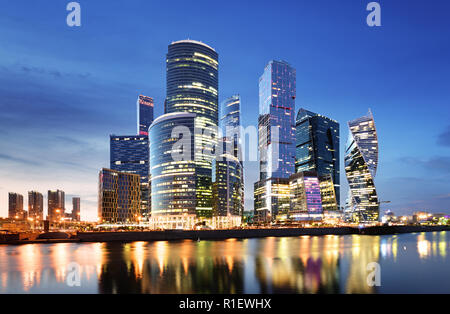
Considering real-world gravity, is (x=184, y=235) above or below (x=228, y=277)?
below

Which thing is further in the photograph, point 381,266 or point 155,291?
point 381,266

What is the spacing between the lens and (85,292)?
40.1 metres

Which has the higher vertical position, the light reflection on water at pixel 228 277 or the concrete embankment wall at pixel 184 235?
the light reflection on water at pixel 228 277

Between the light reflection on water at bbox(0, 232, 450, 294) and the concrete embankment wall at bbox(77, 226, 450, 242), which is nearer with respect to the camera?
the light reflection on water at bbox(0, 232, 450, 294)

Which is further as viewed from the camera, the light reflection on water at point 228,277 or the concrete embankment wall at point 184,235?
the concrete embankment wall at point 184,235

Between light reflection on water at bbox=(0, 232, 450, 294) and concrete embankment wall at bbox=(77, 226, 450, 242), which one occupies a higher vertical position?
light reflection on water at bbox=(0, 232, 450, 294)

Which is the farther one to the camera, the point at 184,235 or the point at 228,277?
the point at 184,235
